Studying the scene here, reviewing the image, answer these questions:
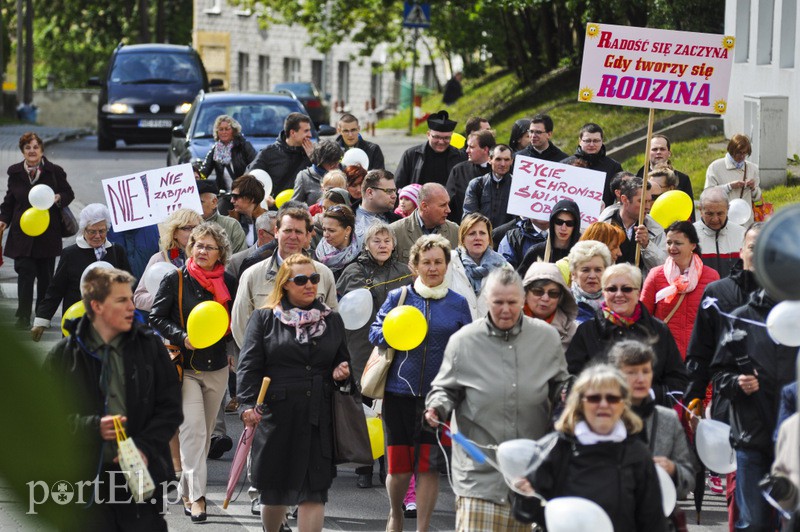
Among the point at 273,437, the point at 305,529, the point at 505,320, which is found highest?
the point at 505,320

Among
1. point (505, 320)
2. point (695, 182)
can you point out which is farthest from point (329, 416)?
point (695, 182)

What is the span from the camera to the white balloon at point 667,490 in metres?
5.12

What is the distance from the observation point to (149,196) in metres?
10.3

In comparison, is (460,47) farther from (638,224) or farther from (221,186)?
(638,224)

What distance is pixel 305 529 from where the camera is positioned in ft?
21.6

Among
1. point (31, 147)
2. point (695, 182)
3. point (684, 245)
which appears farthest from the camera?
point (695, 182)

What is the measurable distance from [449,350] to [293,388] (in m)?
1.01

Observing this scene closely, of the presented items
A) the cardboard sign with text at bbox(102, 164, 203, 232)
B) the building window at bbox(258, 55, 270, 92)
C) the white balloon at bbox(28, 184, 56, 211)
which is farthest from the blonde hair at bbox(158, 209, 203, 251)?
the building window at bbox(258, 55, 270, 92)

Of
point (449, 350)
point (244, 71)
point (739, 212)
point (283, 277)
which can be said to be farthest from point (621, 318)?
point (244, 71)

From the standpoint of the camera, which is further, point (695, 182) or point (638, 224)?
point (695, 182)

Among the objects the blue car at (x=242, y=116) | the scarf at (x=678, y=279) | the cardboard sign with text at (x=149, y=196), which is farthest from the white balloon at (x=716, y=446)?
the blue car at (x=242, y=116)

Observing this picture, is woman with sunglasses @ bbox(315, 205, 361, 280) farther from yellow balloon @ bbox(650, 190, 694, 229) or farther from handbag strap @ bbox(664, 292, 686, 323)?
yellow balloon @ bbox(650, 190, 694, 229)

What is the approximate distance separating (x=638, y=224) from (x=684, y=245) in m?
1.35

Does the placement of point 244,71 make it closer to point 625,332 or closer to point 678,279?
point 678,279
